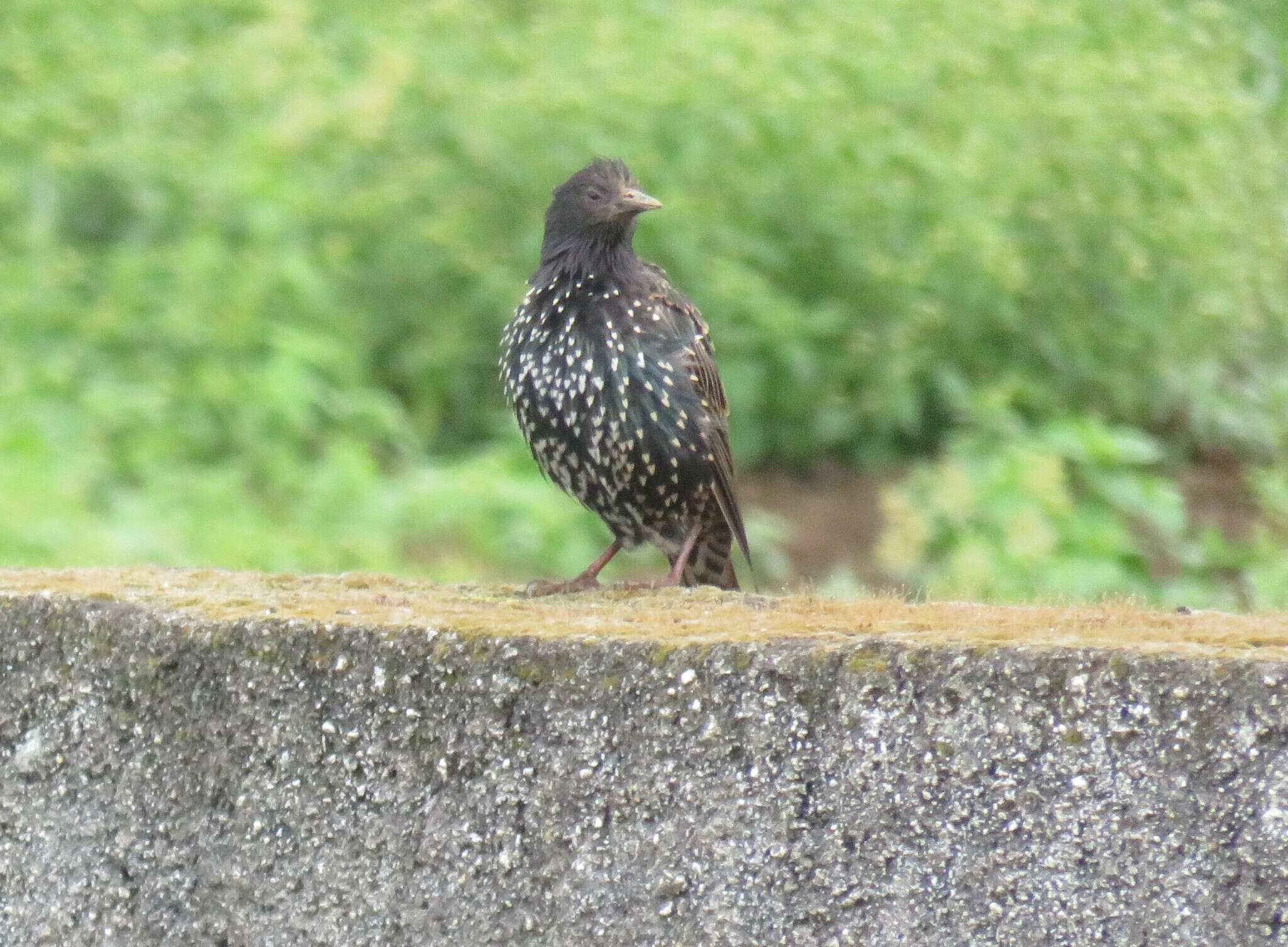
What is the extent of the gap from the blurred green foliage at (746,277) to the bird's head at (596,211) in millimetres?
1946

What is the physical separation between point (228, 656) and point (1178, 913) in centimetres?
143

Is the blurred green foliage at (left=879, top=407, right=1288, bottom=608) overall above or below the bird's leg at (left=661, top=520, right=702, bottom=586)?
below

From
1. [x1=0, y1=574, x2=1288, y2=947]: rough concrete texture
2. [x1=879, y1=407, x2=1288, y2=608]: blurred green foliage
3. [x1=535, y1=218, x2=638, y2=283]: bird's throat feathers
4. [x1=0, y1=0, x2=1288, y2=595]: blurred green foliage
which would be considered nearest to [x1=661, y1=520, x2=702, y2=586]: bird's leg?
[x1=535, y1=218, x2=638, y2=283]: bird's throat feathers

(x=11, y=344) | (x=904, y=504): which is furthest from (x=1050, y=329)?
(x=11, y=344)

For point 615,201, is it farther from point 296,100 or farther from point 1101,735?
point 296,100

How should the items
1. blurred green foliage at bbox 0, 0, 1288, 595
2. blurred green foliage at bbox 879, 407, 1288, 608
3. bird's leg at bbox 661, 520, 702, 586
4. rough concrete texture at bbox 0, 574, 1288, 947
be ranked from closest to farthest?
rough concrete texture at bbox 0, 574, 1288, 947 < bird's leg at bbox 661, 520, 702, 586 < blurred green foliage at bbox 879, 407, 1288, 608 < blurred green foliage at bbox 0, 0, 1288, 595

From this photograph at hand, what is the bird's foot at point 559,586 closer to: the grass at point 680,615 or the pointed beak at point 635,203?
the grass at point 680,615

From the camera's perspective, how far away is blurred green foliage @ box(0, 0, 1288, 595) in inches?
268

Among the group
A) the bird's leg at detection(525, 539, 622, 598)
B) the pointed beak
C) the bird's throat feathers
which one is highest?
the pointed beak

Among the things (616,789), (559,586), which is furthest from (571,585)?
(616,789)

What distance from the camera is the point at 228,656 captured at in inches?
115

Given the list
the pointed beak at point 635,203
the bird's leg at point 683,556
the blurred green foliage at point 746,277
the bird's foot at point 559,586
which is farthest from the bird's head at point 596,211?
the blurred green foliage at point 746,277

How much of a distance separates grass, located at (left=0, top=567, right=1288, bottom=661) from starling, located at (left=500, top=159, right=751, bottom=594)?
885 mm

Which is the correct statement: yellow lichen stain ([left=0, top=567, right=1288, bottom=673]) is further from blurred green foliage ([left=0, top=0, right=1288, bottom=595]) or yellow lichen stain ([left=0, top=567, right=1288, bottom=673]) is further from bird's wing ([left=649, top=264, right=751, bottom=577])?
blurred green foliage ([left=0, top=0, right=1288, bottom=595])
